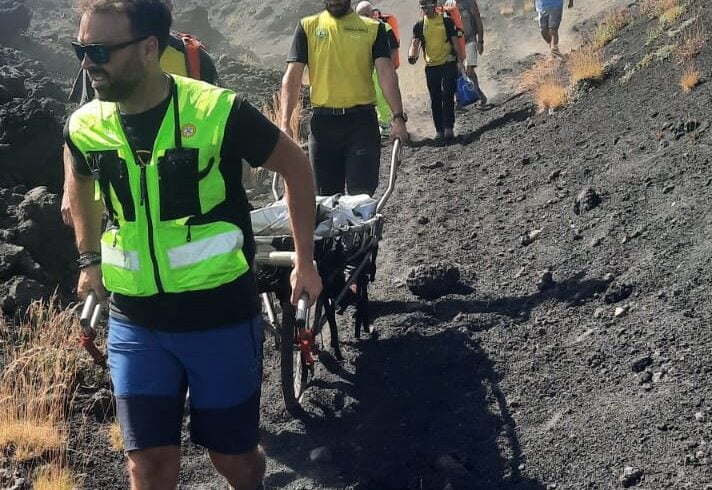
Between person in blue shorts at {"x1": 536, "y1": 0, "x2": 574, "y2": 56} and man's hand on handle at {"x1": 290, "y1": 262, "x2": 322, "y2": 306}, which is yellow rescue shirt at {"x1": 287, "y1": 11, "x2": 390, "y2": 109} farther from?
person in blue shorts at {"x1": 536, "y1": 0, "x2": 574, "y2": 56}

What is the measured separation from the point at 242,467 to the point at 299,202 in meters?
0.95

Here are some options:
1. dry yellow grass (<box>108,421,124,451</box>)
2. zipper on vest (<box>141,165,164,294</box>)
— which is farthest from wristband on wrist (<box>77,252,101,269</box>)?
dry yellow grass (<box>108,421,124,451</box>)

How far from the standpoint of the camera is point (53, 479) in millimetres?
3871

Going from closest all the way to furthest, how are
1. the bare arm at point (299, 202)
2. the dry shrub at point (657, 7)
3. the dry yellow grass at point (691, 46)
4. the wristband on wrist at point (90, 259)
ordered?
the bare arm at point (299, 202) < the wristband on wrist at point (90, 259) < the dry yellow grass at point (691, 46) < the dry shrub at point (657, 7)

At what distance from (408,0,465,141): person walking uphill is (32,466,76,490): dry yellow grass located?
7759 mm

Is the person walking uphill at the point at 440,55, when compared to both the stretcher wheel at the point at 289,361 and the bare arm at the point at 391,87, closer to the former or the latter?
the bare arm at the point at 391,87

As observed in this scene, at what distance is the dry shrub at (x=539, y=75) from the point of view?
40.6 ft

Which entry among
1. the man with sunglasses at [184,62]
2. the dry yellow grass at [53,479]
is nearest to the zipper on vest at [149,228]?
the dry yellow grass at [53,479]

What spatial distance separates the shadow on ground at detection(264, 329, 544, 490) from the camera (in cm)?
382

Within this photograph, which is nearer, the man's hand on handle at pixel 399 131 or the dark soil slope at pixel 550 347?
the dark soil slope at pixel 550 347

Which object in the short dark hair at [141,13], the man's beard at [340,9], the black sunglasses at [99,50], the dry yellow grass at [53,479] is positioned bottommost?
the dry yellow grass at [53,479]

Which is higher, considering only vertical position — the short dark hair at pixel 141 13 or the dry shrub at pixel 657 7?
the short dark hair at pixel 141 13

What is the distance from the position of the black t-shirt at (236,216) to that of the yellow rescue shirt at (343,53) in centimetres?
260

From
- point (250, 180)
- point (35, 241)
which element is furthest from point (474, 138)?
point (35, 241)
